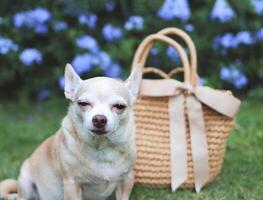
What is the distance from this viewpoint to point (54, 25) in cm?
550

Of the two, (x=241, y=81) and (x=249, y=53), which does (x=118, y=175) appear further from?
(x=249, y=53)

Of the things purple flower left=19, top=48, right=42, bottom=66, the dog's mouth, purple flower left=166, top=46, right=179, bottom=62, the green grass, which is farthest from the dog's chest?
purple flower left=19, top=48, right=42, bottom=66

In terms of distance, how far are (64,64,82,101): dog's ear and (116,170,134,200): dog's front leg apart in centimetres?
47

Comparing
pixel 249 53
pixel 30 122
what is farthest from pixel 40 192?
pixel 249 53

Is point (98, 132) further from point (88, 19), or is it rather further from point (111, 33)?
point (88, 19)

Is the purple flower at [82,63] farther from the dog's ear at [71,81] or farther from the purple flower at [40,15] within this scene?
the dog's ear at [71,81]

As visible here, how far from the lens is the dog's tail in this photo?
3246mm

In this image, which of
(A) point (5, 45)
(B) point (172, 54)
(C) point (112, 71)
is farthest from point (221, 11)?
(A) point (5, 45)

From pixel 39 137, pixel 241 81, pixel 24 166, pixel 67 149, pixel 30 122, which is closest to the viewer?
pixel 67 149

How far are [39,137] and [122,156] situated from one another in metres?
1.70

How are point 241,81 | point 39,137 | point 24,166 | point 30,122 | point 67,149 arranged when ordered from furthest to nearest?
point 241,81
point 30,122
point 39,137
point 24,166
point 67,149

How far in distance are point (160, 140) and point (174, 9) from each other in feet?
7.13

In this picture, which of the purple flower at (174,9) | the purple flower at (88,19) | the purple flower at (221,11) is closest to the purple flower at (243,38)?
the purple flower at (221,11)

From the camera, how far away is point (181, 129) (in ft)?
10.8
